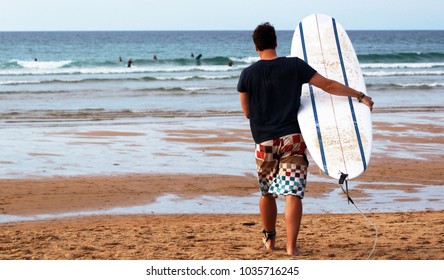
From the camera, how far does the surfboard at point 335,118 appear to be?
4.82 metres

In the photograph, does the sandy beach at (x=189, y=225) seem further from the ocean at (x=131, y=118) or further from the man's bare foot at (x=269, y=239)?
the ocean at (x=131, y=118)

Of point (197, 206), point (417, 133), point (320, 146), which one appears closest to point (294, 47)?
point (320, 146)

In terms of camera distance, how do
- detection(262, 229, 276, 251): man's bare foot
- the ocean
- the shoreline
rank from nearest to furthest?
detection(262, 229, 276, 251): man's bare foot, the shoreline, the ocean

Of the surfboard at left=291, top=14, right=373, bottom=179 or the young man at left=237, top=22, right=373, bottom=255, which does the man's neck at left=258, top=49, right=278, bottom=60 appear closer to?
the young man at left=237, top=22, right=373, bottom=255

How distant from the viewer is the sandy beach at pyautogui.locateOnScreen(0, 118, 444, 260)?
537 cm

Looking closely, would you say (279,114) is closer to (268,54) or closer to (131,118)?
(268,54)

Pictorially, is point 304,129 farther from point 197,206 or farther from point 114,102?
point 114,102

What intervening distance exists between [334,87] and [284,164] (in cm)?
61

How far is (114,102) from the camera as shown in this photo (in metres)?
19.9

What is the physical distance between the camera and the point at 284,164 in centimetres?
467

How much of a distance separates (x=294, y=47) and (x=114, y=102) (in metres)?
14.7

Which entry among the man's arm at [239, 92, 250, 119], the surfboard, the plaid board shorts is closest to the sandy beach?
the plaid board shorts

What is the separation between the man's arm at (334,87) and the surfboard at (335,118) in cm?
10

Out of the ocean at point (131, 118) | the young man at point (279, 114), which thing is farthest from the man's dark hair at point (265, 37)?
the ocean at point (131, 118)
